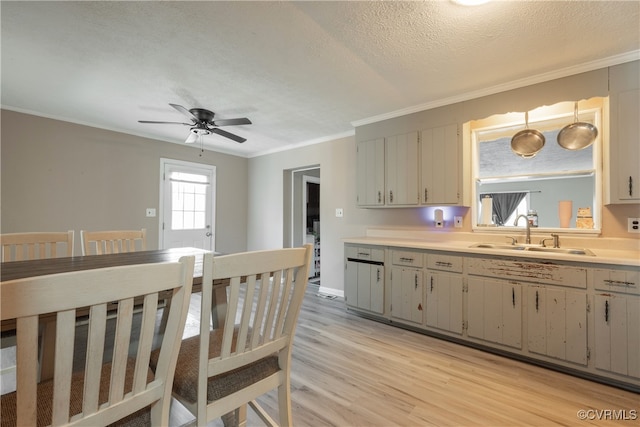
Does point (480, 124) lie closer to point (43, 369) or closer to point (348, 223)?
point (348, 223)

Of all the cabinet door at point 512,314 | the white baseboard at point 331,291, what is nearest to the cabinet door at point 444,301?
the cabinet door at point 512,314

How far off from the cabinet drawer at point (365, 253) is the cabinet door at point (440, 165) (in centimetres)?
74

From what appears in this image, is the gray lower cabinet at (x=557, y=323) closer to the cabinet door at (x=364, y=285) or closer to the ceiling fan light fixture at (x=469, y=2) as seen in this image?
the cabinet door at (x=364, y=285)

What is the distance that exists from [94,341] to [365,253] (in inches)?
106

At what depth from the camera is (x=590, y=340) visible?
195 cm

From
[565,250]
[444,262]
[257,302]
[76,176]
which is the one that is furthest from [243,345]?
[76,176]

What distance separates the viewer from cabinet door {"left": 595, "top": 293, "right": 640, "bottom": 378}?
71.5 inches

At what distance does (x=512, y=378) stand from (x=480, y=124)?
234cm

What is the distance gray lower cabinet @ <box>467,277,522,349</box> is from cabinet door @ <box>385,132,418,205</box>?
1.08 meters

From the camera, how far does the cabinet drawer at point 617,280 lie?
5.97 ft

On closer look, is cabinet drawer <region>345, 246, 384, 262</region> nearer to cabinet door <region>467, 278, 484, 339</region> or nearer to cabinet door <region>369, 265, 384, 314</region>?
cabinet door <region>369, 265, 384, 314</region>

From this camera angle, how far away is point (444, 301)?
2.58 m

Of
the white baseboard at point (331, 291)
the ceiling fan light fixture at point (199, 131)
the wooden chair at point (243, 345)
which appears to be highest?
the ceiling fan light fixture at point (199, 131)

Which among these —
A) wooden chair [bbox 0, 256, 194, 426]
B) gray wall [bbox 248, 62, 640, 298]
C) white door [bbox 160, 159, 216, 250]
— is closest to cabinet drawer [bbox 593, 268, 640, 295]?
gray wall [bbox 248, 62, 640, 298]
